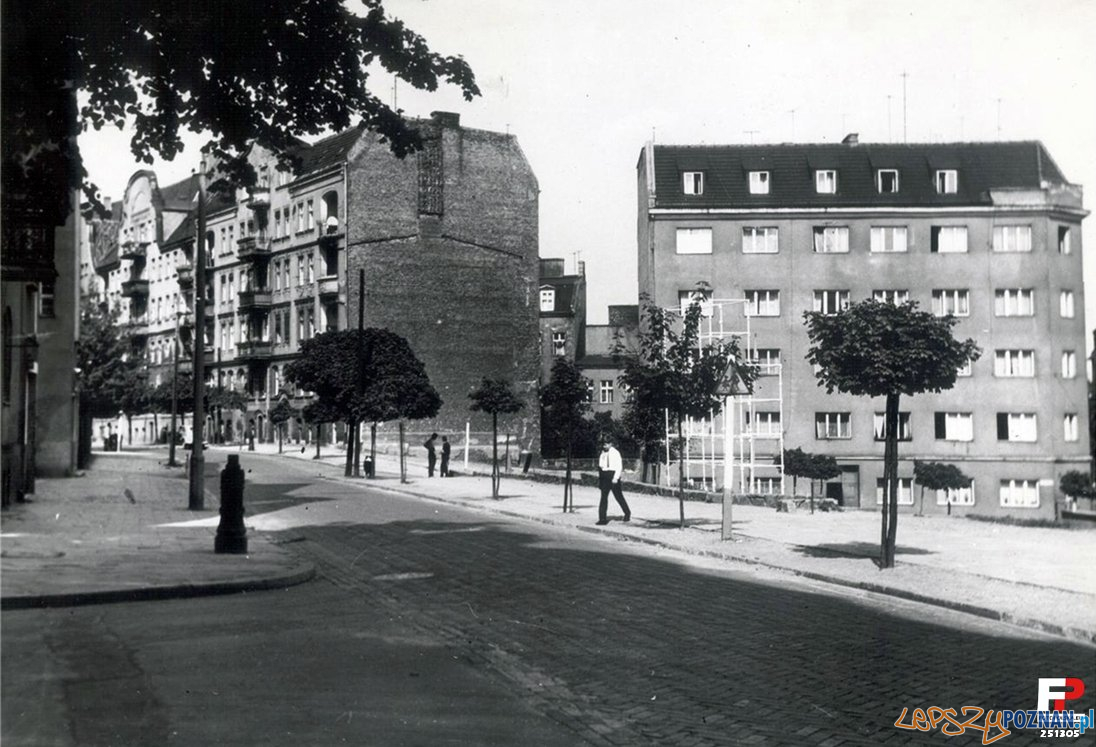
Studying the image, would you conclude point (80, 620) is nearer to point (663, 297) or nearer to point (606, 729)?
point (606, 729)

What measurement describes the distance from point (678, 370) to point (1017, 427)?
26439 mm

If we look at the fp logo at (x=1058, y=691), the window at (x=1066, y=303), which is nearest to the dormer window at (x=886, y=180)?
the window at (x=1066, y=303)

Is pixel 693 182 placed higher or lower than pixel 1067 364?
higher

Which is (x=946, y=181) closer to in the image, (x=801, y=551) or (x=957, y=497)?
(x=957, y=497)

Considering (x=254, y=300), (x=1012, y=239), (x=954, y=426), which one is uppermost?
(x=1012, y=239)

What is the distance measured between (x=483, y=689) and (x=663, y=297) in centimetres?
4706

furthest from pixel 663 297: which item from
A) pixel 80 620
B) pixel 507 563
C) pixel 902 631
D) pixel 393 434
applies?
pixel 80 620

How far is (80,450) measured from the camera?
8.41 metres

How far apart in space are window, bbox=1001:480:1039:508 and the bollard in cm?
3918

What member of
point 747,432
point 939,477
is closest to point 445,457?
point 747,432

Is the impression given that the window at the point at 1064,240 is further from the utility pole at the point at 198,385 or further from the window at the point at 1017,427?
the window at the point at 1017,427

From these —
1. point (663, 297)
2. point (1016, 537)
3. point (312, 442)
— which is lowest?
point (1016, 537)

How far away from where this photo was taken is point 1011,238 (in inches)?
1123

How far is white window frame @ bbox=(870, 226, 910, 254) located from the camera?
52.0 meters
